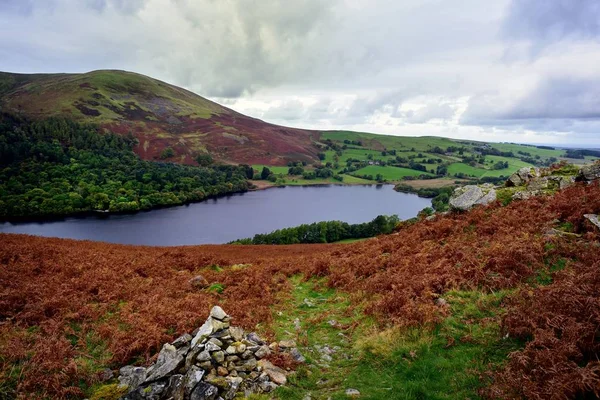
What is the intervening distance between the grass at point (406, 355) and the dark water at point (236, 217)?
71.3m

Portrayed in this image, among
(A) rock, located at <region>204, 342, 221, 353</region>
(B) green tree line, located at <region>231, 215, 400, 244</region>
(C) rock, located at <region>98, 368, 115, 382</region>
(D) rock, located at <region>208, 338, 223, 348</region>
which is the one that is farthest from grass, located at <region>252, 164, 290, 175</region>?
(A) rock, located at <region>204, 342, 221, 353</region>

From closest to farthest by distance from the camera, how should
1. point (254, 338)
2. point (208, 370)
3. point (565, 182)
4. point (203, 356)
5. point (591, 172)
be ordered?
point (208, 370), point (203, 356), point (254, 338), point (591, 172), point (565, 182)

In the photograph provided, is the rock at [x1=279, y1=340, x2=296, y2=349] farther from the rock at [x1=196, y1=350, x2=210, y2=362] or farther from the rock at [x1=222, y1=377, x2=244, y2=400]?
the rock at [x1=196, y1=350, x2=210, y2=362]

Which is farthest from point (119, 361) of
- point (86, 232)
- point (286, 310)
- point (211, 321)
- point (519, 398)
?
point (86, 232)

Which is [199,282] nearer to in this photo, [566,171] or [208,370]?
[208,370]

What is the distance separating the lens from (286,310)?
12102mm

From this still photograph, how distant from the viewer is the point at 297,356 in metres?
8.58

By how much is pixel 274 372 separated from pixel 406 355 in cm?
331

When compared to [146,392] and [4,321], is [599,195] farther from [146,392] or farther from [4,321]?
[4,321]

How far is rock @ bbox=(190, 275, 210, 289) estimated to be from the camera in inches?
544

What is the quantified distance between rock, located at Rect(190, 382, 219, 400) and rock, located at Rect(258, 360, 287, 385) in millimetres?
1296

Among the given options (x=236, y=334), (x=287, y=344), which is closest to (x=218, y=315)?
(x=236, y=334)

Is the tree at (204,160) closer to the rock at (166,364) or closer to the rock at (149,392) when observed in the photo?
the rock at (166,364)

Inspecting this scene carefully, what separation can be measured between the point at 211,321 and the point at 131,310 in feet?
13.0
